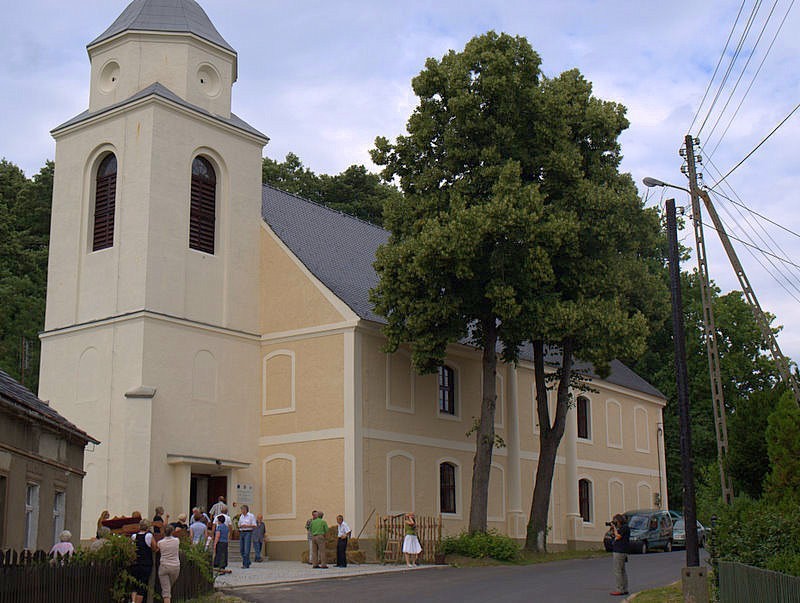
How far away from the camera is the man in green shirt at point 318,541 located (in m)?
26.9

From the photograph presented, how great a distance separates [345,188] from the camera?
2346 inches

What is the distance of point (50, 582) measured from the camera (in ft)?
47.8

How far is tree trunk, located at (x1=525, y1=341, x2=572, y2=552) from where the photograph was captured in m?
31.9

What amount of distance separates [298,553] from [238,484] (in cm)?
268

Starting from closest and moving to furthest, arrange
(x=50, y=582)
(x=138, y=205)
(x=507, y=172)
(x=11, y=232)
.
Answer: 1. (x=50, y=582)
2. (x=507, y=172)
3. (x=138, y=205)
4. (x=11, y=232)

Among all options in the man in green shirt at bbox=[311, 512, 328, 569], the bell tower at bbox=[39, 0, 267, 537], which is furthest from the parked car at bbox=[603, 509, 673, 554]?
the bell tower at bbox=[39, 0, 267, 537]

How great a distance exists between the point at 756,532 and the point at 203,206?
2122cm

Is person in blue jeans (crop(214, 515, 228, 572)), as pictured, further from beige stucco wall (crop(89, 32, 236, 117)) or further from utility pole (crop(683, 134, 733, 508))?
beige stucco wall (crop(89, 32, 236, 117))

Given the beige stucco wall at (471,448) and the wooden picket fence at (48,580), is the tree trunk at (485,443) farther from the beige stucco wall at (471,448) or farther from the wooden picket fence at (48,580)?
the wooden picket fence at (48,580)

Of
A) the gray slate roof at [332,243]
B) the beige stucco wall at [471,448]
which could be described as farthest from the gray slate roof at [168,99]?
the beige stucco wall at [471,448]

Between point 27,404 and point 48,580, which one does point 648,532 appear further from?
point 48,580

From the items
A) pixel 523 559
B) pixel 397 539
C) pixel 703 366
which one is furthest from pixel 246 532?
pixel 703 366

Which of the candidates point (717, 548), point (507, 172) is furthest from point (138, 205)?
point (717, 548)

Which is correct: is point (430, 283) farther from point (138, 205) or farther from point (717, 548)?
point (717, 548)
